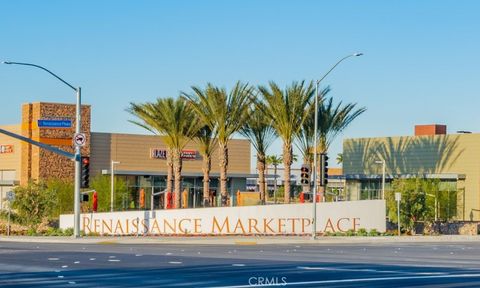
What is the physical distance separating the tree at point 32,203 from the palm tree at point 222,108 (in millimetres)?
11057

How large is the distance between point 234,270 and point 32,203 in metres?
43.2

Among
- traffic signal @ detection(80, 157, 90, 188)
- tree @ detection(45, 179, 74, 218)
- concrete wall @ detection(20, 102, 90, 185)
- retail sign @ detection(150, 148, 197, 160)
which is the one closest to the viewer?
traffic signal @ detection(80, 157, 90, 188)

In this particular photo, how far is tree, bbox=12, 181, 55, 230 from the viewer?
65.6m

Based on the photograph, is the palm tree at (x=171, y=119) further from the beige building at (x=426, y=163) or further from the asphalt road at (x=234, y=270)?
the asphalt road at (x=234, y=270)

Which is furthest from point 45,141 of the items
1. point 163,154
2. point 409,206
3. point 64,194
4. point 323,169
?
point 323,169

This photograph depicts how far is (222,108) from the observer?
64.1 metres

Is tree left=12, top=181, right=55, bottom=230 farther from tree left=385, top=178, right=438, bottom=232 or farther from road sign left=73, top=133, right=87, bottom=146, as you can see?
tree left=385, top=178, right=438, bottom=232

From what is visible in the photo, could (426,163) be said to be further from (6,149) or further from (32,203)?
(6,149)

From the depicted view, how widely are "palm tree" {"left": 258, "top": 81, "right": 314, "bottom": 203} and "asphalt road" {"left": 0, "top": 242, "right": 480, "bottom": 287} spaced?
2946 centimetres

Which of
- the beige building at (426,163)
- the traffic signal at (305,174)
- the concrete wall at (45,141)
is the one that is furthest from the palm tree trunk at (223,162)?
the concrete wall at (45,141)

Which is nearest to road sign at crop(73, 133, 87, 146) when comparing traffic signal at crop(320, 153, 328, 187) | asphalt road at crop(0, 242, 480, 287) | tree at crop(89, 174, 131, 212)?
traffic signal at crop(320, 153, 328, 187)

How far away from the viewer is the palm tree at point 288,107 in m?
63.0

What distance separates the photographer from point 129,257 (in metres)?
31.5

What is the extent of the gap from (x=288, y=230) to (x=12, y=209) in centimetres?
2123
